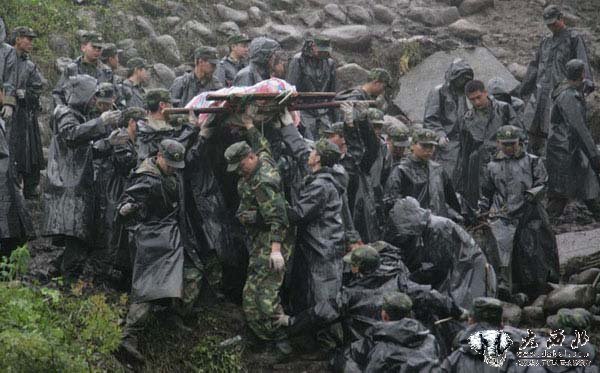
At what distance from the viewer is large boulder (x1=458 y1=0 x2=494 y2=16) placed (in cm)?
1975

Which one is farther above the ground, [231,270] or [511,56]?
[511,56]

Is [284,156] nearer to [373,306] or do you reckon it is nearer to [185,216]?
[185,216]

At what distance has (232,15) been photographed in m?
18.5

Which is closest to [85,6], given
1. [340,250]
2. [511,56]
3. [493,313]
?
[511,56]

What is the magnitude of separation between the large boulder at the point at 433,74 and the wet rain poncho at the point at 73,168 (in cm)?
618

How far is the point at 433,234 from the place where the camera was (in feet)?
35.2

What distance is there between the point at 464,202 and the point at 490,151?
134 cm

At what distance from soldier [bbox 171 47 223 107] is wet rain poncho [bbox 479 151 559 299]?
3.49 meters

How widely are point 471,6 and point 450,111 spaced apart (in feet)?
20.1

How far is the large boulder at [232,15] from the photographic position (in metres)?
18.5

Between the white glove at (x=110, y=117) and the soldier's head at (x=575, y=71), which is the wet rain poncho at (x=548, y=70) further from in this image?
the white glove at (x=110, y=117)

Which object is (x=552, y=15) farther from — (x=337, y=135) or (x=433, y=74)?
(x=337, y=135)

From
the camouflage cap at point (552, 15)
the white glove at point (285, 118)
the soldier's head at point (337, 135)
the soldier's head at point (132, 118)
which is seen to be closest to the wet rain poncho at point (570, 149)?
the camouflage cap at point (552, 15)

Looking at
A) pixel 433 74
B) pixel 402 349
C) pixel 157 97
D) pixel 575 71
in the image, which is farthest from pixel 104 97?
pixel 433 74
